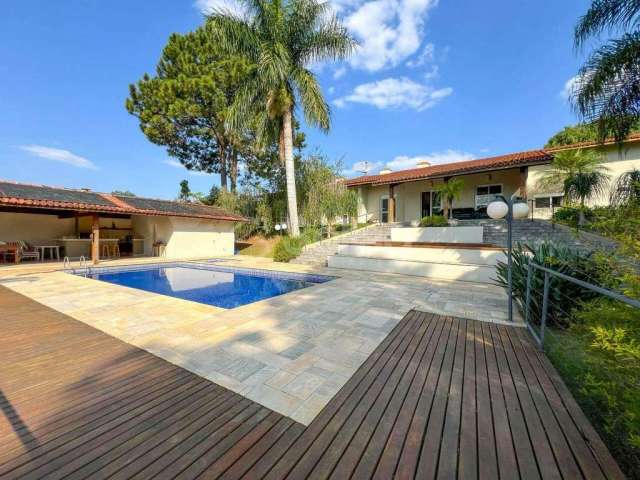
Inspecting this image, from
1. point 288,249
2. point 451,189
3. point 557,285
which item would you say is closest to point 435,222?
point 451,189

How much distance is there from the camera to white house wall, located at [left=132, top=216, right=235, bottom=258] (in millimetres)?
15125

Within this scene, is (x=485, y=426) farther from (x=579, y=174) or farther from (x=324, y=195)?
(x=324, y=195)

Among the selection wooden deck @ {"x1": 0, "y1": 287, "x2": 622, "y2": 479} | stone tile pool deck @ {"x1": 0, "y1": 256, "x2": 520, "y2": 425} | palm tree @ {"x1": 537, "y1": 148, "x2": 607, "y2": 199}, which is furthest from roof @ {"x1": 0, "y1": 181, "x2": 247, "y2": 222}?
palm tree @ {"x1": 537, "y1": 148, "x2": 607, "y2": 199}

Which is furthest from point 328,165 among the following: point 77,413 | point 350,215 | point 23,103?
point 23,103

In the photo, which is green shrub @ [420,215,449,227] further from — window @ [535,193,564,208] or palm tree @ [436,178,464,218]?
window @ [535,193,564,208]

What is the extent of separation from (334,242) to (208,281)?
21.7 feet

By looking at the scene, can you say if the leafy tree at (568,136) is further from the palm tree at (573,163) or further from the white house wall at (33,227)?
the white house wall at (33,227)

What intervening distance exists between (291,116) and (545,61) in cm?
1109

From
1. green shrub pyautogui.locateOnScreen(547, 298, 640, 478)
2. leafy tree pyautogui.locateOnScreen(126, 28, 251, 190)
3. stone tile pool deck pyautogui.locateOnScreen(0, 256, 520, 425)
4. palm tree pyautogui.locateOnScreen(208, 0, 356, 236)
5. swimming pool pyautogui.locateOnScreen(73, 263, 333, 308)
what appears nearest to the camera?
Answer: green shrub pyautogui.locateOnScreen(547, 298, 640, 478)

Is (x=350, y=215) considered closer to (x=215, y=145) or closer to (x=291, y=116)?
(x=291, y=116)

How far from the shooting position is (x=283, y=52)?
1213 cm

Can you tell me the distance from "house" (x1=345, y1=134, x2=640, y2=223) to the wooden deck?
42.1 ft

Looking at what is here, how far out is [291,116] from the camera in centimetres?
1349

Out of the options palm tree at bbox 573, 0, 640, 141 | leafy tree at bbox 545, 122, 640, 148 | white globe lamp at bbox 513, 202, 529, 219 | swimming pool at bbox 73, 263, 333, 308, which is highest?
leafy tree at bbox 545, 122, 640, 148
